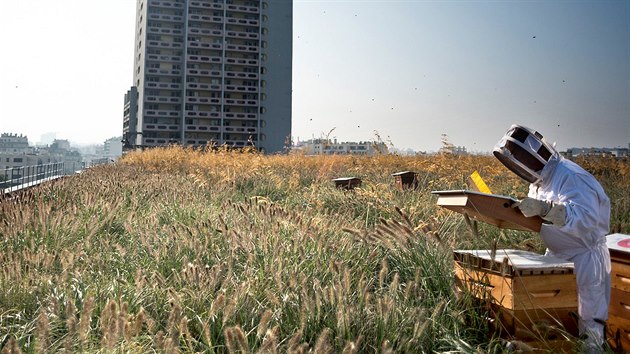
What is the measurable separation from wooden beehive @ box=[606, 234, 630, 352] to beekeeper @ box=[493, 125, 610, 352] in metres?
0.24

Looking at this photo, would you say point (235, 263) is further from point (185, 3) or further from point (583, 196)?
point (185, 3)

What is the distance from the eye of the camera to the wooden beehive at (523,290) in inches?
135

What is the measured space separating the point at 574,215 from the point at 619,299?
95cm

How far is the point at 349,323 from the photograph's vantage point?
3.07 m

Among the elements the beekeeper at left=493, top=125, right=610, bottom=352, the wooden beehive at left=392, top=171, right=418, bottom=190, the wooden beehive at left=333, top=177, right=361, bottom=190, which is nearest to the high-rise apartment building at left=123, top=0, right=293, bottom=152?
the wooden beehive at left=333, top=177, right=361, bottom=190

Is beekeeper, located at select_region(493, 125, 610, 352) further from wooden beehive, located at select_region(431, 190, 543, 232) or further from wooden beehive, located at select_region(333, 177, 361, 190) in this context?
wooden beehive, located at select_region(333, 177, 361, 190)

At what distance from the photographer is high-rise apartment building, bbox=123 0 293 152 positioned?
6278 cm

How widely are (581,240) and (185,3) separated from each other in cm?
6770

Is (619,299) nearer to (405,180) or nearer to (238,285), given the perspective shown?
(238,285)

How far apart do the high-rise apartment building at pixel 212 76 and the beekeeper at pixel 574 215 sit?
195 ft

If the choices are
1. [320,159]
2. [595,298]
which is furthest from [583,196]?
[320,159]

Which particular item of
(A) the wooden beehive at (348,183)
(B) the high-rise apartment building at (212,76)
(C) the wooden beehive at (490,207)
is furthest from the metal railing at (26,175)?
(B) the high-rise apartment building at (212,76)

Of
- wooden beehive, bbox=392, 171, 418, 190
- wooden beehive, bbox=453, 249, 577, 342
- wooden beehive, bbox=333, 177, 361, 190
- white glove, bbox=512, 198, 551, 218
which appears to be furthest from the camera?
wooden beehive, bbox=333, 177, 361, 190

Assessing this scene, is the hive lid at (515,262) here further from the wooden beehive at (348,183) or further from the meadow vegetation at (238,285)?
the wooden beehive at (348,183)
